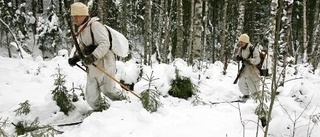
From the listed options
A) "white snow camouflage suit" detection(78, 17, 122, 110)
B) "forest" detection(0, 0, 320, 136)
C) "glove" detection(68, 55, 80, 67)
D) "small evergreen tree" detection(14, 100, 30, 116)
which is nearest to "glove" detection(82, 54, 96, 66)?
"white snow camouflage suit" detection(78, 17, 122, 110)

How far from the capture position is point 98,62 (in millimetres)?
5762

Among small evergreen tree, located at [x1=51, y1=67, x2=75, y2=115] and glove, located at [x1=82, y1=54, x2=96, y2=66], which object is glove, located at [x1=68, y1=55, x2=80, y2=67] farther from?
small evergreen tree, located at [x1=51, y1=67, x2=75, y2=115]

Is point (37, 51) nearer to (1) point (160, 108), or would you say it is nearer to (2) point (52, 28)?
(2) point (52, 28)

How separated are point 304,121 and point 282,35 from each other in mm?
6848

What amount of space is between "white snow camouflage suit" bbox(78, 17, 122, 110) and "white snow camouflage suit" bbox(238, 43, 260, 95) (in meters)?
4.17

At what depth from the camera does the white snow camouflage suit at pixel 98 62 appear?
5586 millimetres

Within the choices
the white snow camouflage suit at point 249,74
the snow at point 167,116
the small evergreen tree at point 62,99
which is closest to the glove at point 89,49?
the small evergreen tree at point 62,99

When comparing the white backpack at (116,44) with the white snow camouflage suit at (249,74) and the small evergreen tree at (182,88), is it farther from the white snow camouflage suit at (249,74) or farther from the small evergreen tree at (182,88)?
the white snow camouflage suit at (249,74)

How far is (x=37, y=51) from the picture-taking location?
85.7 feet

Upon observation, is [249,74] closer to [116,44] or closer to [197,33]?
[197,33]

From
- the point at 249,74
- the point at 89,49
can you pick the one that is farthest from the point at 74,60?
the point at 249,74

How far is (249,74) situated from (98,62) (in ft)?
15.3

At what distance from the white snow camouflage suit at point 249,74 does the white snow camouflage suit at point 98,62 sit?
4.17m

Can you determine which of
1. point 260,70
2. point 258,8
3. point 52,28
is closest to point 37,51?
point 52,28
